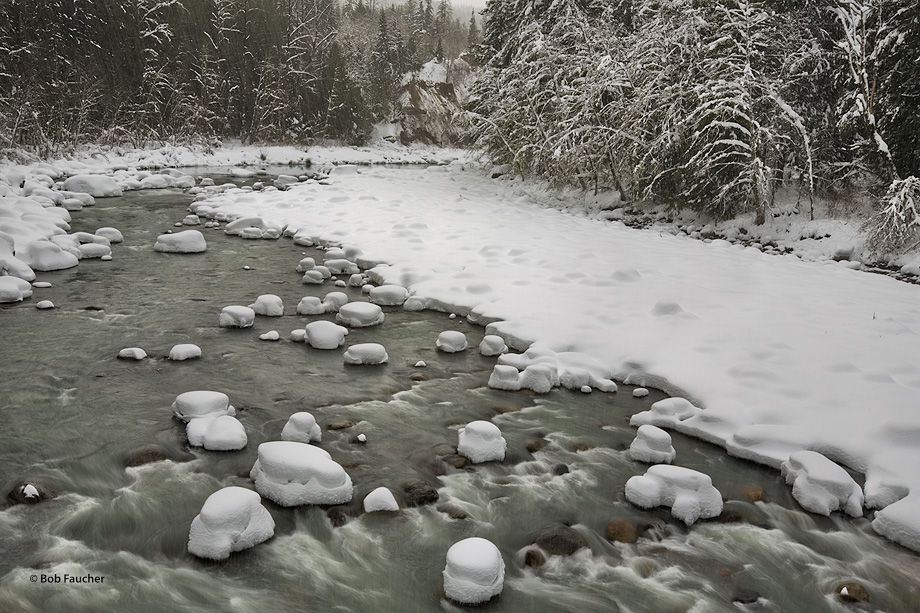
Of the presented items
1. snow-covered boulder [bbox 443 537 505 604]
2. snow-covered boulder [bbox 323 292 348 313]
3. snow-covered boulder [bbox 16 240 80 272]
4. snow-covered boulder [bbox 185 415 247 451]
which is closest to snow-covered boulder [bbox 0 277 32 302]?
snow-covered boulder [bbox 16 240 80 272]

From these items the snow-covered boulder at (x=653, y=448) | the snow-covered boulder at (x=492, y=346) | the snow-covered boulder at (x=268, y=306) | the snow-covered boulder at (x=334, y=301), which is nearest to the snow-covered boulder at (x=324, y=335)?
the snow-covered boulder at (x=268, y=306)

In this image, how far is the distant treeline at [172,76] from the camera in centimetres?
1942

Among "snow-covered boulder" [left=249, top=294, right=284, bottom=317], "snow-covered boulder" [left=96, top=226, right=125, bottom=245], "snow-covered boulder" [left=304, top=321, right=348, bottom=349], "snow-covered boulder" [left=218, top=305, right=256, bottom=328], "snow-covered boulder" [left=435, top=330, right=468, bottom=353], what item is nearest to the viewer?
"snow-covered boulder" [left=304, top=321, right=348, bottom=349]

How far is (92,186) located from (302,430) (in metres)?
12.0

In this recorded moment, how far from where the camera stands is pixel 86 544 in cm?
253

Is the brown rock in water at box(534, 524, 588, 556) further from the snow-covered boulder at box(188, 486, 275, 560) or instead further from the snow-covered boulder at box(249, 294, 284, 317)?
the snow-covered boulder at box(249, 294, 284, 317)

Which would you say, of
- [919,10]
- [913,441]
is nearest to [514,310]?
[913,441]

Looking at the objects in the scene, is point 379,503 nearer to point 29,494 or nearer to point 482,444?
point 482,444

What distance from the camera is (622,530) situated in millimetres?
2854

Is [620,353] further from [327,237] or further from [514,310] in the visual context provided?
[327,237]

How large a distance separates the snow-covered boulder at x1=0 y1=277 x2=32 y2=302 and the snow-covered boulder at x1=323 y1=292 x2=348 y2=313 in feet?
9.40

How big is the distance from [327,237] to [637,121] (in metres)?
6.47

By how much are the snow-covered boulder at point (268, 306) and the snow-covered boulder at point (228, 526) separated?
126 inches

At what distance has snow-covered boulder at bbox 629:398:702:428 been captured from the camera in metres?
3.91
